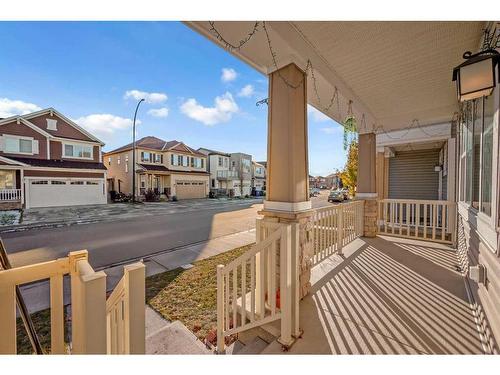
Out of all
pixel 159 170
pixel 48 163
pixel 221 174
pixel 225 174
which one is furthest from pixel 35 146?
pixel 225 174

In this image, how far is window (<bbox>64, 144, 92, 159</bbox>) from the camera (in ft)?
54.0

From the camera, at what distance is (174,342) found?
7.21 ft

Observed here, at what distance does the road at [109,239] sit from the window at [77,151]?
36.2 ft

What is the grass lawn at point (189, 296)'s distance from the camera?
102 inches

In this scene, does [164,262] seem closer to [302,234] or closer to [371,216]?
[302,234]

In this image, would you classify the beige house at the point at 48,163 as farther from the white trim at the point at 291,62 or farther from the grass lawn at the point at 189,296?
the white trim at the point at 291,62

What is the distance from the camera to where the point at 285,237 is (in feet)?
6.33

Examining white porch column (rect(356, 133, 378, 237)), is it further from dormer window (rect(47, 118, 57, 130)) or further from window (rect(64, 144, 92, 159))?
dormer window (rect(47, 118, 57, 130))

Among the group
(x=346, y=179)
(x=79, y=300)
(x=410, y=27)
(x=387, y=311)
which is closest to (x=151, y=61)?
(x=410, y=27)

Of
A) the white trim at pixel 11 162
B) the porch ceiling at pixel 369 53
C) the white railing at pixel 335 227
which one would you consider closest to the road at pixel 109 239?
the white railing at pixel 335 227

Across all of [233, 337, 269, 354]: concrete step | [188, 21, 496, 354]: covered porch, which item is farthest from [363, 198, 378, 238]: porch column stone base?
[233, 337, 269, 354]: concrete step

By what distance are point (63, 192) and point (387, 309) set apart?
19.6m

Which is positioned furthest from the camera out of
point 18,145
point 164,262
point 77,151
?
point 77,151
